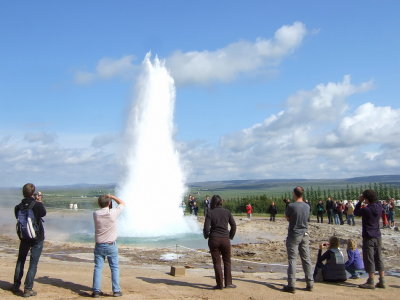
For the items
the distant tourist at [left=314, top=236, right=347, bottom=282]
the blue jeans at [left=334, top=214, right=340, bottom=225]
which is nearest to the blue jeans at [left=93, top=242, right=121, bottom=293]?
the distant tourist at [left=314, top=236, right=347, bottom=282]

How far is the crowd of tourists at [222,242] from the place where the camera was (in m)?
7.45

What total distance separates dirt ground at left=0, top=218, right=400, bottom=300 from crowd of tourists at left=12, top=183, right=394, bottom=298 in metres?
0.26

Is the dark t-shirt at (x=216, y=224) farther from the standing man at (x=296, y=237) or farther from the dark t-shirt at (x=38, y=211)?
the dark t-shirt at (x=38, y=211)

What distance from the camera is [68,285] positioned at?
8.35 meters

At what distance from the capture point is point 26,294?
7391 millimetres

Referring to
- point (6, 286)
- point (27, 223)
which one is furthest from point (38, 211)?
point (6, 286)

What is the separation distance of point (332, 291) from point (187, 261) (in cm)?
558

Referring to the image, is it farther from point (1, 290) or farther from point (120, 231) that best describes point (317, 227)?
point (1, 290)

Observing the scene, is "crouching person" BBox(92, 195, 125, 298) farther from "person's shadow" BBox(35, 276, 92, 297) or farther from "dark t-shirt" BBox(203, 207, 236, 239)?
"dark t-shirt" BBox(203, 207, 236, 239)

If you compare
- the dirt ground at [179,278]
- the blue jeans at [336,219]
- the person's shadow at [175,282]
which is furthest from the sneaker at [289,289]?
the blue jeans at [336,219]

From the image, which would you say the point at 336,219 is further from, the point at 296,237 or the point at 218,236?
the point at 218,236

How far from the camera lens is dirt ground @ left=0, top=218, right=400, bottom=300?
8.08 m

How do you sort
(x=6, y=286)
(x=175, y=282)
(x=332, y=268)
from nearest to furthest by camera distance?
1. (x=6, y=286)
2. (x=175, y=282)
3. (x=332, y=268)

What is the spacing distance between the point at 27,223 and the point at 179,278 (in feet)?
11.5
